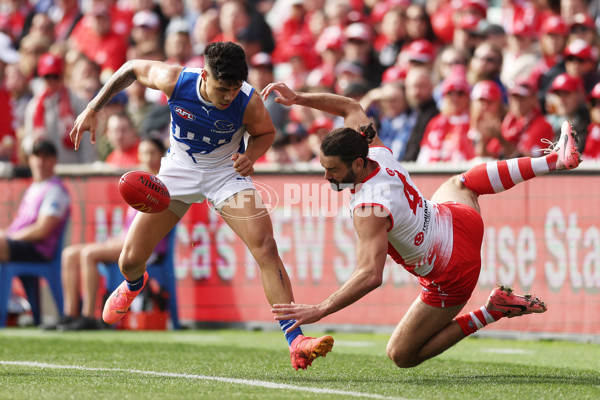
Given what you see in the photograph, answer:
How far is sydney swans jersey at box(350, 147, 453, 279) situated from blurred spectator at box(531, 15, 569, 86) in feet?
16.7

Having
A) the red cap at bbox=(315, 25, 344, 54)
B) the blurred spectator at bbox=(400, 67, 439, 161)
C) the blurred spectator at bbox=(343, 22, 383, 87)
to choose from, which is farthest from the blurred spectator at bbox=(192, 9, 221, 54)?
Result: the blurred spectator at bbox=(400, 67, 439, 161)

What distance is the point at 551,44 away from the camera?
36.7 ft

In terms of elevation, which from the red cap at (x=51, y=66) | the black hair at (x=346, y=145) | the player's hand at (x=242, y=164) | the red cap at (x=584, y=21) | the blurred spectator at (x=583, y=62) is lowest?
the player's hand at (x=242, y=164)

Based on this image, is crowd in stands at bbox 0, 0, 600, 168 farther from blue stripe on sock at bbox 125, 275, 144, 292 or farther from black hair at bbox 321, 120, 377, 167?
blue stripe on sock at bbox 125, 275, 144, 292

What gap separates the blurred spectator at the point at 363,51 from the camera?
1223 centimetres

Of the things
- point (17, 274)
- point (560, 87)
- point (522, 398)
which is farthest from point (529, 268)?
point (17, 274)

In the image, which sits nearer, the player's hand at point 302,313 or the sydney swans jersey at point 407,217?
the player's hand at point 302,313

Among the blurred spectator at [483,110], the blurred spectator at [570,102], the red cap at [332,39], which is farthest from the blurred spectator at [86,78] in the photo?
the blurred spectator at [570,102]

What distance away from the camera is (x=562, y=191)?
9.39m

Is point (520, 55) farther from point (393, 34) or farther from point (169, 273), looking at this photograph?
point (169, 273)

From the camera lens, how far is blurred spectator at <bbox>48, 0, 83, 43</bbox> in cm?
1658

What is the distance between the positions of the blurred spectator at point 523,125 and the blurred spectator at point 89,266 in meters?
3.55

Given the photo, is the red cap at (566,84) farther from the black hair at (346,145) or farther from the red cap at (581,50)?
the black hair at (346,145)

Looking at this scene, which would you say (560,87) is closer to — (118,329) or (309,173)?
(309,173)
